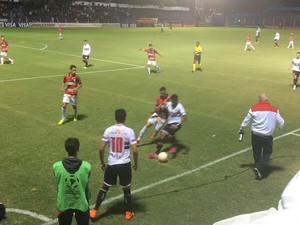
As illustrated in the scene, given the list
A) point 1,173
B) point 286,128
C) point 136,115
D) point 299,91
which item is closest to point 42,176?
point 1,173

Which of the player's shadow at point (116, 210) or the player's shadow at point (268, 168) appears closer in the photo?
the player's shadow at point (116, 210)

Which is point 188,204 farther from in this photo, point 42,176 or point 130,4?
point 130,4

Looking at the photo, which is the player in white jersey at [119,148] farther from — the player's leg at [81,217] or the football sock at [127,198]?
the player's leg at [81,217]

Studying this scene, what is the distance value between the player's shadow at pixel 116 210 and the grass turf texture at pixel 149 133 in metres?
0.02

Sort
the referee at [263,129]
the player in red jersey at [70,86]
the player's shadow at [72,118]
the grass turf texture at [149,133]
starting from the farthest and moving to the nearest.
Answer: the player's shadow at [72,118]
the player in red jersey at [70,86]
the referee at [263,129]
the grass turf texture at [149,133]

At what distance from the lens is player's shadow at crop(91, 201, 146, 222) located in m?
8.52

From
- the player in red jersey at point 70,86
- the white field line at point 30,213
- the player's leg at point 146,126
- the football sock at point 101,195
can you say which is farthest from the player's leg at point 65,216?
the player in red jersey at point 70,86

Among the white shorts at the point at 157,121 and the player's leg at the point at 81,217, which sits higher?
the player's leg at the point at 81,217

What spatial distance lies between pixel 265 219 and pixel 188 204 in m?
6.42

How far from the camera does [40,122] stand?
51.0 ft

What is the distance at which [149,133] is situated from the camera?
14.7 meters

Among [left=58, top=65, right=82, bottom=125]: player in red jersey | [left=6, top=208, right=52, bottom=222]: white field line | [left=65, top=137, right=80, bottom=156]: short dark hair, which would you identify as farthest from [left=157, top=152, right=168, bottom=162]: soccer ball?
[left=58, top=65, right=82, bottom=125]: player in red jersey

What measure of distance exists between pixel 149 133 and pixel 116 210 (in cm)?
614

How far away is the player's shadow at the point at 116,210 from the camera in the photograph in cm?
852
